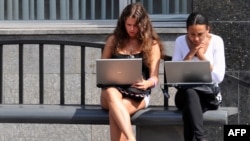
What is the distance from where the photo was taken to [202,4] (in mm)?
8555

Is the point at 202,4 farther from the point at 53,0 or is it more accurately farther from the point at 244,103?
the point at 53,0

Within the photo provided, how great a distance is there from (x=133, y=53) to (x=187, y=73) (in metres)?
0.60

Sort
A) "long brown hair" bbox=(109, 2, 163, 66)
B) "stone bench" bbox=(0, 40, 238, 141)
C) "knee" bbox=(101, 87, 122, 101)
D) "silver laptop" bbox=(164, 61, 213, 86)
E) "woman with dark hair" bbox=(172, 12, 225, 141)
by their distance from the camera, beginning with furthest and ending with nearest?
"long brown hair" bbox=(109, 2, 163, 66), "stone bench" bbox=(0, 40, 238, 141), "knee" bbox=(101, 87, 122, 101), "silver laptop" bbox=(164, 61, 213, 86), "woman with dark hair" bbox=(172, 12, 225, 141)

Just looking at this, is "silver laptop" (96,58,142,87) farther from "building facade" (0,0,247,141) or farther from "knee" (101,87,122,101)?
"building facade" (0,0,247,141)

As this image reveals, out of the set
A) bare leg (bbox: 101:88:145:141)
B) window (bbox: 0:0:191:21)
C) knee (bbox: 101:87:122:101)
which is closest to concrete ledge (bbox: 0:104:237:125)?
bare leg (bbox: 101:88:145:141)

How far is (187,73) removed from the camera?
22.2 ft

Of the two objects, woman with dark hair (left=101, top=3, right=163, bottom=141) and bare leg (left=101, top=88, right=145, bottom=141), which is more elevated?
woman with dark hair (left=101, top=3, right=163, bottom=141)

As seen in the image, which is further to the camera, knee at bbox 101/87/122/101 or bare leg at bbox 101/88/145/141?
knee at bbox 101/87/122/101

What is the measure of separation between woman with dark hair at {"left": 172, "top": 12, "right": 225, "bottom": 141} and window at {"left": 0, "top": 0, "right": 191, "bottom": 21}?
6.54 feet

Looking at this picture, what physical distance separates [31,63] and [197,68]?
2659 millimetres

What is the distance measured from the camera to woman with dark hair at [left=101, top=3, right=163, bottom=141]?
22.6 feet
